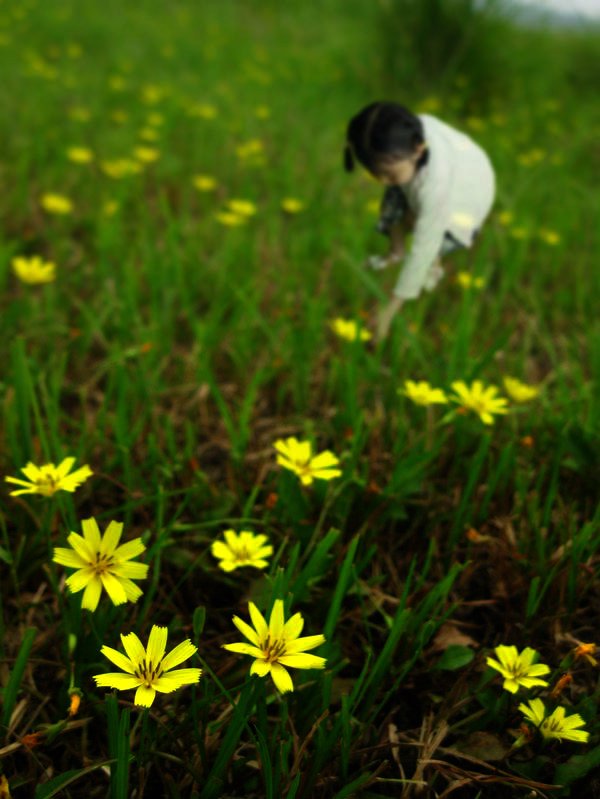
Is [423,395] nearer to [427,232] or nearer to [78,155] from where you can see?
[427,232]

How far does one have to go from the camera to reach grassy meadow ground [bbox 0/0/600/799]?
1.02 m

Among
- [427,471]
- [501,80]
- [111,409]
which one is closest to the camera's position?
[427,471]

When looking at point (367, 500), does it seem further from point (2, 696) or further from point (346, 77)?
point (346, 77)

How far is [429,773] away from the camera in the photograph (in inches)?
40.5

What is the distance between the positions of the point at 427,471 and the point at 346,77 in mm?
4552

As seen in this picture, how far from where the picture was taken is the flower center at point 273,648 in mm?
886

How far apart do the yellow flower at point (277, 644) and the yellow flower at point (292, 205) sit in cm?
222

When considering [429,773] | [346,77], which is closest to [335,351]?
[429,773]

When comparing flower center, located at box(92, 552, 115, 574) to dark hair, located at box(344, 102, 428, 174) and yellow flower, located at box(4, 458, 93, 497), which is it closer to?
yellow flower, located at box(4, 458, 93, 497)

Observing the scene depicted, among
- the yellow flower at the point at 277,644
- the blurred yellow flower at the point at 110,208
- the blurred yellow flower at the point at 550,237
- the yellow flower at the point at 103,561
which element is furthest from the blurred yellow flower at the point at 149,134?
the yellow flower at the point at 277,644

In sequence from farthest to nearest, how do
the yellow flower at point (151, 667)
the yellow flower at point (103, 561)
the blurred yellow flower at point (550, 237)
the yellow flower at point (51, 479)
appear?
the blurred yellow flower at point (550, 237) < the yellow flower at point (51, 479) < the yellow flower at point (103, 561) < the yellow flower at point (151, 667)

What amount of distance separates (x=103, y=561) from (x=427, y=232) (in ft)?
4.22

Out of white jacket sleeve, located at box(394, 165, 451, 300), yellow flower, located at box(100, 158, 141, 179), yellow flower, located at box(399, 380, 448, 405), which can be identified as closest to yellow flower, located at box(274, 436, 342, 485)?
yellow flower, located at box(399, 380, 448, 405)

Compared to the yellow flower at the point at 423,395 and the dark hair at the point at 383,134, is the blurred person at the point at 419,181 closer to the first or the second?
the dark hair at the point at 383,134
